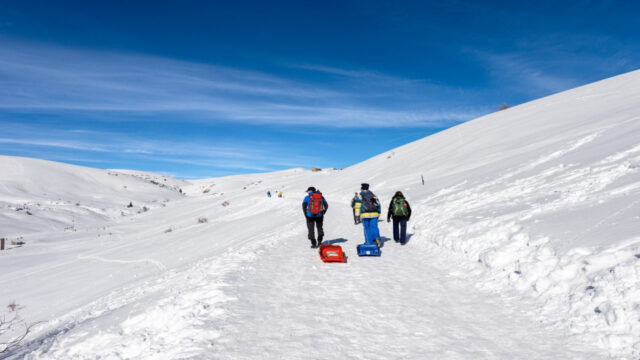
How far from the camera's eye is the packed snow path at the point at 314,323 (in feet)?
14.4

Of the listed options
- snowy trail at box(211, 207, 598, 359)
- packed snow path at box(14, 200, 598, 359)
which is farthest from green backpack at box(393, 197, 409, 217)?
packed snow path at box(14, 200, 598, 359)

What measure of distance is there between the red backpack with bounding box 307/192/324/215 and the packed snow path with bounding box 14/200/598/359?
11.1 feet

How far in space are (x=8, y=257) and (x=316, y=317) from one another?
2071cm

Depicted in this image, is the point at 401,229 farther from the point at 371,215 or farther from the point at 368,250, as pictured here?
the point at 368,250

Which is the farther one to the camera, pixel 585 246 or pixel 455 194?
pixel 455 194

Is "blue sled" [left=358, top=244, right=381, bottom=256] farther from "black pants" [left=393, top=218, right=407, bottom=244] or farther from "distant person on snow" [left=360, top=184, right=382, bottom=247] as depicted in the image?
"black pants" [left=393, top=218, right=407, bottom=244]

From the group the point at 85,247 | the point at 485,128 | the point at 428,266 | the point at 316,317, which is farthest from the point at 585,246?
the point at 485,128

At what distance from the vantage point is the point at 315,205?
445 inches

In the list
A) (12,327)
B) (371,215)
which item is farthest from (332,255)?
(12,327)

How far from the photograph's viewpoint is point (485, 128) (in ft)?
140

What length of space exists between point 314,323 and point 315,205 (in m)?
6.23

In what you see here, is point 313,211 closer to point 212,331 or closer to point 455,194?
point 212,331

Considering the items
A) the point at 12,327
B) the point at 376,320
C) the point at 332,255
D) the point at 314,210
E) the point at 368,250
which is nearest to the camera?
A: the point at 376,320

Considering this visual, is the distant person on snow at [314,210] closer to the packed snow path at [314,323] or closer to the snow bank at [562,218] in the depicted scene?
the packed snow path at [314,323]
